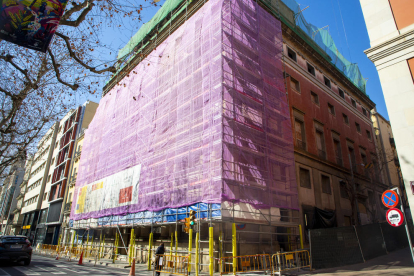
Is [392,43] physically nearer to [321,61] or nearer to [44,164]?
[321,61]

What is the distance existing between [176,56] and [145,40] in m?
8.73

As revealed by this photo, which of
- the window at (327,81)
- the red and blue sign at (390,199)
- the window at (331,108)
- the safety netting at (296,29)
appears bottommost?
the red and blue sign at (390,199)

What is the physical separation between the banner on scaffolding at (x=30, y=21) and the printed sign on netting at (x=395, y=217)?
10.8 m

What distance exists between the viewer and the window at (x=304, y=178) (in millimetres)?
18694

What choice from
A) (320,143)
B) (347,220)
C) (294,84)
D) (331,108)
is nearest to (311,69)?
(294,84)

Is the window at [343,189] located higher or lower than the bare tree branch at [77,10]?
lower

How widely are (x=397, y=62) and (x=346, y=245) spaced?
343 inches

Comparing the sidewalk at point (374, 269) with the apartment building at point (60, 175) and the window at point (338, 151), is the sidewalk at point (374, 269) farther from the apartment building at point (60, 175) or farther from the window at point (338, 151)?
the apartment building at point (60, 175)

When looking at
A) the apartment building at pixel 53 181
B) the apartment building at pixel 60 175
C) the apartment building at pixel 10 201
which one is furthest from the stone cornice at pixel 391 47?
the apartment building at pixel 10 201

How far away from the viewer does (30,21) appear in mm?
6875

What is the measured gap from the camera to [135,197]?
16.5 m

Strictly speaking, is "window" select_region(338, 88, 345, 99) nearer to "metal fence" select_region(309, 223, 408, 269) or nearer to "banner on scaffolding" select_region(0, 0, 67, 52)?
"metal fence" select_region(309, 223, 408, 269)

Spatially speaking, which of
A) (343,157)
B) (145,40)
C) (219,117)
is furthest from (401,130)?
(145,40)

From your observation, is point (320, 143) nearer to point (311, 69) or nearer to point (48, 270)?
point (311, 69)
